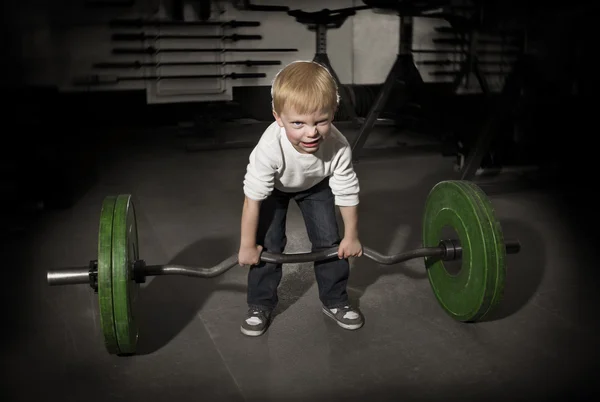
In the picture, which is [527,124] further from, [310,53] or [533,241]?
[310,53]

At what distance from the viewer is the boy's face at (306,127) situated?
3.25ft

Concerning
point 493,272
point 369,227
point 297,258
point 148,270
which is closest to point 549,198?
point 369,227

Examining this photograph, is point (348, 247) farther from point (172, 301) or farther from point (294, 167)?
point (172, 301)

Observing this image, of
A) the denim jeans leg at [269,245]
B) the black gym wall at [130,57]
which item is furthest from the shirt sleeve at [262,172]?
the black gym wall at [130,57]

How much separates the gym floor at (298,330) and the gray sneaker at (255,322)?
22mm

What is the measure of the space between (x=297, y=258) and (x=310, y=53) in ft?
11.1

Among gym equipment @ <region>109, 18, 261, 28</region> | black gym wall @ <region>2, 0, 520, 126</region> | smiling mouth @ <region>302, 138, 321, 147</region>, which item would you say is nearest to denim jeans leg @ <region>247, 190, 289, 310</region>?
smiling mouth @ <region>302, 138, 321, 147</region>

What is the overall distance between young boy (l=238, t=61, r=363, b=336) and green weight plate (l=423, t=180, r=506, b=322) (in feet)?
0.69

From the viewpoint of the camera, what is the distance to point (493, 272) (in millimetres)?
1104

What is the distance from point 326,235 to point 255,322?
23 centimetres

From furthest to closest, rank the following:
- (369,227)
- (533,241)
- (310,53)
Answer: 1. (310,53)
2. (369,227)
3. (533,241)

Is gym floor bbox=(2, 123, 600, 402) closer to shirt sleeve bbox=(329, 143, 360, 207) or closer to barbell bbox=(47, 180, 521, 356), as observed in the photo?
barbell bbox=(47, 180, 521, 356)

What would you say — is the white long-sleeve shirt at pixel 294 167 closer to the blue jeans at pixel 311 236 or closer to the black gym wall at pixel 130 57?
the blue jeans at pixel 311 236

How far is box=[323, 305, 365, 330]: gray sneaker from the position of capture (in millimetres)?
1223
